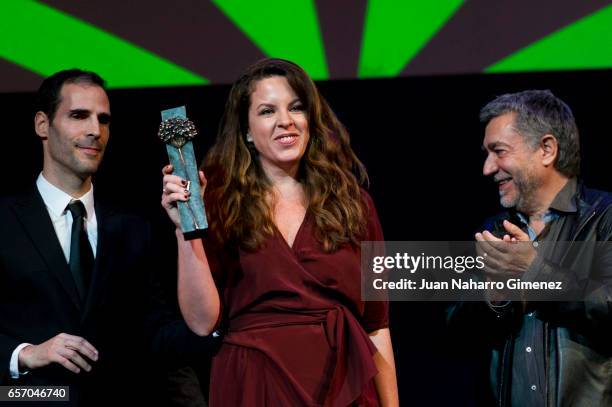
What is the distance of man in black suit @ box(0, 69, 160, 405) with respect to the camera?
239 centimetres

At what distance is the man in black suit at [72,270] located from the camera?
239 centimetres

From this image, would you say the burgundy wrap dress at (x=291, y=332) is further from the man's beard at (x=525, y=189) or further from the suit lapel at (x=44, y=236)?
the man's beard at (x=525, y=189)

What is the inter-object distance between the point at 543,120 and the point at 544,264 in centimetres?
50

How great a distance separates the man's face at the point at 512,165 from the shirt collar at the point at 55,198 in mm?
1202

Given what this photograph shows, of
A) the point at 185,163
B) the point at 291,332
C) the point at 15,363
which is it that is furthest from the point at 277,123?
the point at 15,363

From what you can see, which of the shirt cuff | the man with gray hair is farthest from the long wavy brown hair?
the shirt cuff

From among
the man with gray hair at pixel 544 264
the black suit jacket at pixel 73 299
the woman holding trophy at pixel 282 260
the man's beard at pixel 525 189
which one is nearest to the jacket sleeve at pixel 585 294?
the man with gray hair at pixel 544 264

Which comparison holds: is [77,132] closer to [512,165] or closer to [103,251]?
[103,251]

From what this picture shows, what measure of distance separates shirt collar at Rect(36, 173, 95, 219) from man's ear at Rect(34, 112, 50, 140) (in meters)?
0.15

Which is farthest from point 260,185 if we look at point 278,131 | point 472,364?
point 472,364

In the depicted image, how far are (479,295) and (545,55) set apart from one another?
3.25 ft

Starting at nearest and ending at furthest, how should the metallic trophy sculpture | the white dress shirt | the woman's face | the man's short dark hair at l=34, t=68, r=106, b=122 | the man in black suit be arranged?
the metallic trophy sculpture, the woman's face, the man in black suit, the white dress shirt, the man's short dark hair at l=34, t=68, r=106, b=122

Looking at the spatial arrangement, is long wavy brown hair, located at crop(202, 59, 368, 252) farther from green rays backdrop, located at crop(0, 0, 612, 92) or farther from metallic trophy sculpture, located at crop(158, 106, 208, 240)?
green rays backdrop, located at crop(0, 0, 612, 92)

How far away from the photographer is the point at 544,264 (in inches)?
91.9
